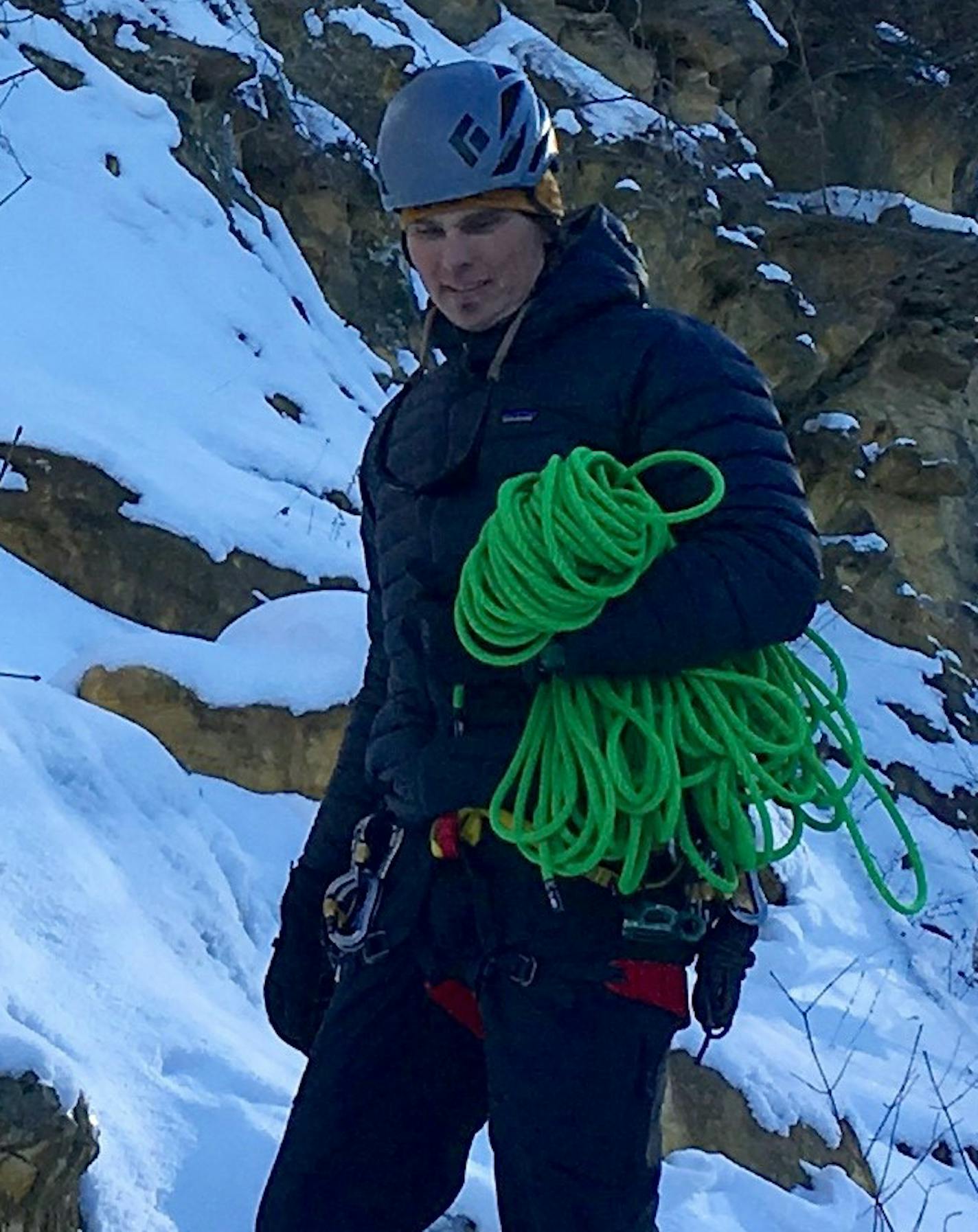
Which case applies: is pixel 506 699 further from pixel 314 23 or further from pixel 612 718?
pixel 314 23

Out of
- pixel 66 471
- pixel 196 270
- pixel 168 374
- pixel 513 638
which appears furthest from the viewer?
pixel 196 270

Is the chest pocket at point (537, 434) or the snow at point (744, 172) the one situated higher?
the chest pocket at point (537, 434)

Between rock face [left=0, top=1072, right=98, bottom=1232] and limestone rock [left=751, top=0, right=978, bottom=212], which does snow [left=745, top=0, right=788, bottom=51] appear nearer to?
limestone rock [left=751, top=0, right=978, bottom=212]

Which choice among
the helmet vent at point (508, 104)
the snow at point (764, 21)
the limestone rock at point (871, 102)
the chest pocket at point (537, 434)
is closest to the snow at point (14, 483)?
the helmet vent at point (508, 104)

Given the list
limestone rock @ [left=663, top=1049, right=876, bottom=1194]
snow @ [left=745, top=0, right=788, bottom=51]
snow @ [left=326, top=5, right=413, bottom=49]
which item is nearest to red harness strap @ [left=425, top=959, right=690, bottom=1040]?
limestone rock @ [left=663, top=1049, right=876, bottom=1194]

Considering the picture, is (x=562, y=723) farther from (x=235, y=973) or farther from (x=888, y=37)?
(x=888, y=37)

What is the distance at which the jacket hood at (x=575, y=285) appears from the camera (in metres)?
2.10

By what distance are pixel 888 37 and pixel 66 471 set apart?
37.1 feet

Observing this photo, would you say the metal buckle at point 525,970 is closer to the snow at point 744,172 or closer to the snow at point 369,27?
the snow at point 369,27

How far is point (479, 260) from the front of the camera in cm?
212

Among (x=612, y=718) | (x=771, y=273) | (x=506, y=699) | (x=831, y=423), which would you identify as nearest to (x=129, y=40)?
(x=771, y=273)

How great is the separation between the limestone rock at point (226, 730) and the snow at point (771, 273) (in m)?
8.99

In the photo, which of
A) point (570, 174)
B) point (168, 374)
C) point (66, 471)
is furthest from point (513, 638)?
point (570, 174)

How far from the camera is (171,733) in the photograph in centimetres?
555
